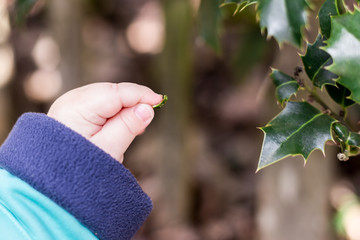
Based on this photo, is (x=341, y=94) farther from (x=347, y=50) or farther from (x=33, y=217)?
(x=33, y=217)

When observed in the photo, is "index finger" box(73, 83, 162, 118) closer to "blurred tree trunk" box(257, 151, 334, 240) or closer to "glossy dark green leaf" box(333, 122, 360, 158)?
"glossy dark green leaf" box(333, 122, 360, 158)

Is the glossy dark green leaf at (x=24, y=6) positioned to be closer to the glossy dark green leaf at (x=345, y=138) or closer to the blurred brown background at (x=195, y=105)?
the blurred brown background at (x=195, y=105)

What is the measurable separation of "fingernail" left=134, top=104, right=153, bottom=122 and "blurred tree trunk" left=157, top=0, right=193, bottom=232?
1004mm

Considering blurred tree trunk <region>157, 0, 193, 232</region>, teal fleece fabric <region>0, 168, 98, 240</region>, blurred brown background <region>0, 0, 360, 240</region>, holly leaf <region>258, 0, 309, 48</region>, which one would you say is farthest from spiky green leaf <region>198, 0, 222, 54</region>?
blurred tree trunk <region>157, 0, 193, 232</region>

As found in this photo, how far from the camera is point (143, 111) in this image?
0.68 metres

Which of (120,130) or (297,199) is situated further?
(297,199)

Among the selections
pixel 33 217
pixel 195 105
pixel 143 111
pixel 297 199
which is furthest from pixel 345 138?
pixel 195 105

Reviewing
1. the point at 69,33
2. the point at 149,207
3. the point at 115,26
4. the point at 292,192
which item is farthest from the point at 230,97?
the point at 149,207

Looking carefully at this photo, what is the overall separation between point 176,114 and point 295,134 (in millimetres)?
1234

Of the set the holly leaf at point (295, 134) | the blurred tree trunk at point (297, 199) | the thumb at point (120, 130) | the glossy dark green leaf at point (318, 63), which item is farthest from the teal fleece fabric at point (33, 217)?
the blurred tree trunk at point (297, 199)

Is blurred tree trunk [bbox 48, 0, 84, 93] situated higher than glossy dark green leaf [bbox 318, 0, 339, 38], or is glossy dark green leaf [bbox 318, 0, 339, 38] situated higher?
glossy dark green leaf [bbox 318, 0, 339, 38]

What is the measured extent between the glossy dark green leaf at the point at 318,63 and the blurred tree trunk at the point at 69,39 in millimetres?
1131

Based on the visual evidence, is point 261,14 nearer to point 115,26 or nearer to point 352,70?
point 352,70

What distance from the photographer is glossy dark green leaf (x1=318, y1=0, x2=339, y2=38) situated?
59 cm
